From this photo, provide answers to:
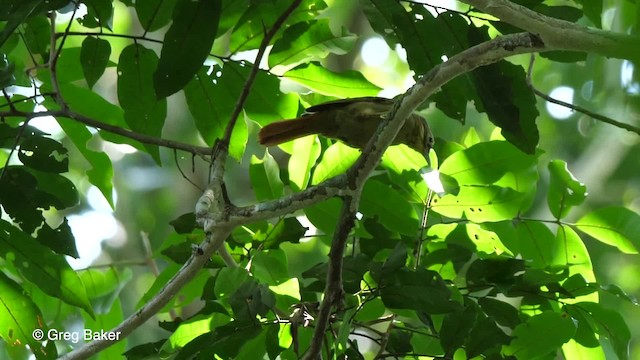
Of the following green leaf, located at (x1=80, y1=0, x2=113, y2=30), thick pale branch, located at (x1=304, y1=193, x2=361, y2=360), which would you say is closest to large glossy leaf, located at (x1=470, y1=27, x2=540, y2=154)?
Answer: thick pale branch, located at (x1=304, y1=193, x2=361, y2=360)

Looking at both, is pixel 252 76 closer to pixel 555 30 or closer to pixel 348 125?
pixel 348 125

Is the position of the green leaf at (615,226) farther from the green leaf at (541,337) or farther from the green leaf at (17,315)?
the green leaf at (17,315)

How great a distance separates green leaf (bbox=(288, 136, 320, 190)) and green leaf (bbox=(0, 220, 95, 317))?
70 cm

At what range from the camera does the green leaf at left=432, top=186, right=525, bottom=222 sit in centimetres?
227

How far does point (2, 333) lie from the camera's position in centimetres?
218

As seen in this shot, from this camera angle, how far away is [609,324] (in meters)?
2.18

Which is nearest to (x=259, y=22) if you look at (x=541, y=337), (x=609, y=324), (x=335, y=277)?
(x=335, y=277)

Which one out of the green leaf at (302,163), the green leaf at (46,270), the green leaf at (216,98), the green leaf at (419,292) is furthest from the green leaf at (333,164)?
the green leaf at (46,270)

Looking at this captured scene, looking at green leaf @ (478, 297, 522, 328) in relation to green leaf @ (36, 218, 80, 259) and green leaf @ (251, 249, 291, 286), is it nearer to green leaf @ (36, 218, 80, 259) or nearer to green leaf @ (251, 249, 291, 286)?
green leaf @ (251, 249, 291, 286)

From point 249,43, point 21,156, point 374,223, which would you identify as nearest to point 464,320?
point 374,223

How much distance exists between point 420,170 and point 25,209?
1140mm

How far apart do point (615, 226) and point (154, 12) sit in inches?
59.7

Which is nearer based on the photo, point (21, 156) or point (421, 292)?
point (421, 292)

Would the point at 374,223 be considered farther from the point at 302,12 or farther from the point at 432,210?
the point at 302,12
